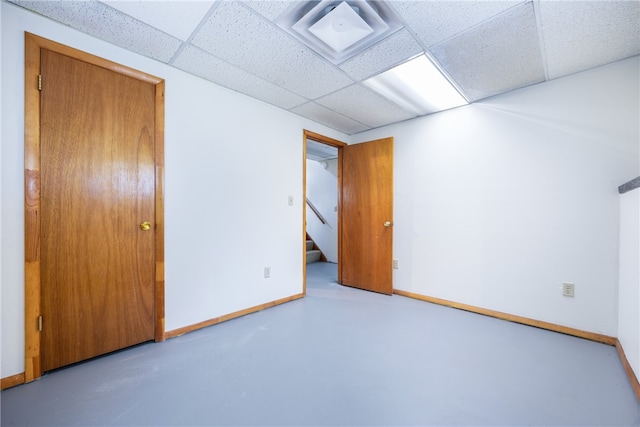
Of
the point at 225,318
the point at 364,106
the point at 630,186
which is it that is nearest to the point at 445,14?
the point at 364,106

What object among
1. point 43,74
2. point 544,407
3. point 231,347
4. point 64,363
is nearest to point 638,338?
point 544,407

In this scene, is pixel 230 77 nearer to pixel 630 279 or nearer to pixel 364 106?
pixel 364 106

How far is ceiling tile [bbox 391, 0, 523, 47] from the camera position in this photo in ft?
4.67

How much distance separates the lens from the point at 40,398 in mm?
1333

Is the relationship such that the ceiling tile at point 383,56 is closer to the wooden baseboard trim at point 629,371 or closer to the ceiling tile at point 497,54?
the ceiling tile at point 497,54

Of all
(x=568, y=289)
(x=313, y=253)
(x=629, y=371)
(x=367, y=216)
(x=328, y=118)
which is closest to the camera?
(x=629, y=371)

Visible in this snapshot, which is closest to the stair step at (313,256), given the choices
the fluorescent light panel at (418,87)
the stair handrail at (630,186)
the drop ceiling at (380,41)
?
the fluorescent light panel at (418,87)

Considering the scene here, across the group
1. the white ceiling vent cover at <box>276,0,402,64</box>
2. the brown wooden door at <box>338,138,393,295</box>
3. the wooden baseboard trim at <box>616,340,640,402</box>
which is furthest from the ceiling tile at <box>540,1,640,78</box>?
the wooden baseboard trim at <box>616,340,640,402</box>

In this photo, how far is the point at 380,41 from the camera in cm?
174

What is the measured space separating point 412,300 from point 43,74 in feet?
11.9

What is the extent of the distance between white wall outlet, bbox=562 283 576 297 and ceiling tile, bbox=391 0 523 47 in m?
2.13

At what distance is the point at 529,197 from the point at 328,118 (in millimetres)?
2234

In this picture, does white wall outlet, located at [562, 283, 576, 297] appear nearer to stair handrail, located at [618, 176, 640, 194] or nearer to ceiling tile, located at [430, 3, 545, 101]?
stair handrail, located at [618, 176, 640, 194]

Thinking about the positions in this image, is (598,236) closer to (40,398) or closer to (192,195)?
(192,195)
